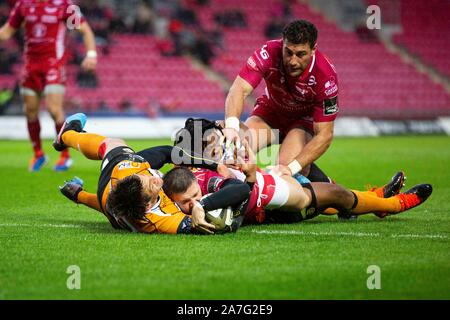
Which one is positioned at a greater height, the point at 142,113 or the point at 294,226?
the point at 294,226

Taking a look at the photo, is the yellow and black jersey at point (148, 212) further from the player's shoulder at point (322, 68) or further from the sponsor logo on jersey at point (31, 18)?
the sponsor logo on jersey at point (31, 18)

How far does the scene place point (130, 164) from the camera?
690 centimetres

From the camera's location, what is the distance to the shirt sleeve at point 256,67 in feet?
26.9

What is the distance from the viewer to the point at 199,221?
6531 millimetres

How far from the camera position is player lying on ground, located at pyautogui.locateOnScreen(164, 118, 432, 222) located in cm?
707

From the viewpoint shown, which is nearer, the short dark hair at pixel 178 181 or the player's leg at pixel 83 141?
the short dark hair at pixel 178 181

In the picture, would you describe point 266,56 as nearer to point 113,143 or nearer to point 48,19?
point 113,143

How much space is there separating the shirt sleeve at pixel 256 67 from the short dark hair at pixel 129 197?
2151 mm

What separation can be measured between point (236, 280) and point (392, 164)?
1063 cm

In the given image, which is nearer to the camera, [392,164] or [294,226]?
[294,226]

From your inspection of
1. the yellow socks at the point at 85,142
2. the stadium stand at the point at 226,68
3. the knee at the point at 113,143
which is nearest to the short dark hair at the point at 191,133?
the knee at the point at 113,143

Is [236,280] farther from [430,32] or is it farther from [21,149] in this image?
[430,32]
